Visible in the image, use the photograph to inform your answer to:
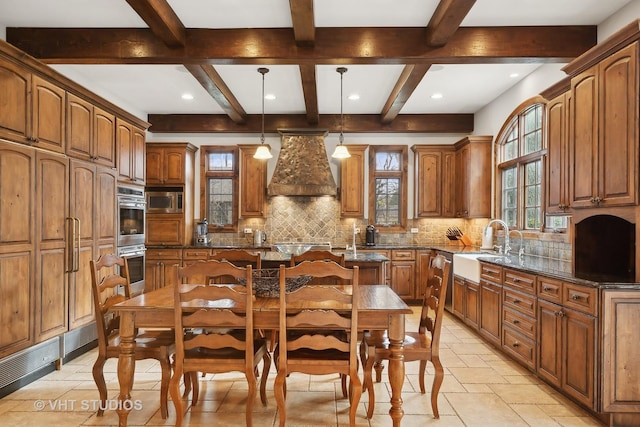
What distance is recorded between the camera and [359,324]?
93.7 inches

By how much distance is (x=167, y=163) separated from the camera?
6.53m

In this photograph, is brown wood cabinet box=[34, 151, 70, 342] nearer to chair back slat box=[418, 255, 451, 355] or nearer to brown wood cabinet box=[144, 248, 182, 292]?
brown wood cabinet box=[144, 248, 182, 292]

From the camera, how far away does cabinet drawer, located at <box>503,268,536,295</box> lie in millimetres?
3297

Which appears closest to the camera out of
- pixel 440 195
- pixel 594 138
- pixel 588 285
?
pixel 588 285

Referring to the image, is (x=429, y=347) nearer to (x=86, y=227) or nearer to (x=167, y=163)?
(x=86, y=227)

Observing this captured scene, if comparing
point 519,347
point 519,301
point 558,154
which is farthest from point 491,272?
point 558,154

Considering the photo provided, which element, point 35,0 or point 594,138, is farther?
point 35,0

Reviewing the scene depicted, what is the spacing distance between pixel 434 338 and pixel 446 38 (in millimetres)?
2544

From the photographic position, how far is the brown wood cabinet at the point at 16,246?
9.55 feet

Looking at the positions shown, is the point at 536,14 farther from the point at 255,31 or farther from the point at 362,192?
the point at 362,192

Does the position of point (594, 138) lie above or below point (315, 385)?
above

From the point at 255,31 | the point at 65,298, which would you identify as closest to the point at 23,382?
the point at 65,298

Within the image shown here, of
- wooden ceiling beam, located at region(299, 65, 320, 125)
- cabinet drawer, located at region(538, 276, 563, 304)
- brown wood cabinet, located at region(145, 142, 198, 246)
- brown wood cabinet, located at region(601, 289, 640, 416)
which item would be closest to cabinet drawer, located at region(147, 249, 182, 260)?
brown wood cabinet, located at region(145, 142, 198, 246)

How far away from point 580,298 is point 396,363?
1382 millimetres
